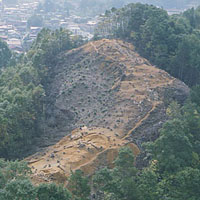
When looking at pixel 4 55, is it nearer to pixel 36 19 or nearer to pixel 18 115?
pixel 18 115

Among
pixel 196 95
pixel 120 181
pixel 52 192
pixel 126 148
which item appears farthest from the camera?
pixel 196 95

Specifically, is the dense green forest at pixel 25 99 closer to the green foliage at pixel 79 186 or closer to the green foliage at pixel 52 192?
the green foliage at pixel 79 186

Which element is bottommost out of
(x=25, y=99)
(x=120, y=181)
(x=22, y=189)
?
(x=120, y=181)

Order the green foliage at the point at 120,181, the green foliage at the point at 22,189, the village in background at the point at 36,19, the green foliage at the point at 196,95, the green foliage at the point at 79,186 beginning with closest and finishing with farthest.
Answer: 1. the green foliage at the point at 22,189
2. the green foliage at the point at 79,186
3. the green foliage at the point at 120,181
4. the green foliage at the point at 196,95
5. the village in background at the point at 36,19

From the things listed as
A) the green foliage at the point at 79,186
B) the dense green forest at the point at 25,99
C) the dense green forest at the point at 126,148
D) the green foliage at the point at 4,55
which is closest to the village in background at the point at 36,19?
the green foliage at the point at 4,55

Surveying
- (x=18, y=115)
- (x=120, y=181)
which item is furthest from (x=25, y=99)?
(x=120, y=181)

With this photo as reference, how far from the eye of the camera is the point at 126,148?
2677cm

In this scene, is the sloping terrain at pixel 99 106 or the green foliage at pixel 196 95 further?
the green foliage at pixel 196 95

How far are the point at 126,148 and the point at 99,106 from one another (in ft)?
44.5

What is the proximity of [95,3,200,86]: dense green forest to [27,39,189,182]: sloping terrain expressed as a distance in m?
3.48

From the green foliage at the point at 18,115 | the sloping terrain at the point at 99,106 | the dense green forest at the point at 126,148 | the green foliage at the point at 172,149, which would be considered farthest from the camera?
the green foliage at the point at 18,115

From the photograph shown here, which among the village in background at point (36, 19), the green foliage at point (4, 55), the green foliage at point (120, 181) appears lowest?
the green foliage at point (120, 181)

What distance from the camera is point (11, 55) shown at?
69812mm

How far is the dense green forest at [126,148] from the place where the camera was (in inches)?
992
